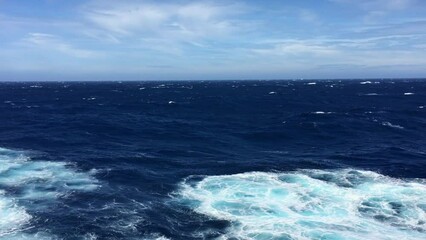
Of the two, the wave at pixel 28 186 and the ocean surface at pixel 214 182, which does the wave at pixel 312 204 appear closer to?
the ocean surface at pixel 214 182

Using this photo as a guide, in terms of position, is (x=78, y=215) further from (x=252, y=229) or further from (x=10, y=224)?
(x=252, y=229)

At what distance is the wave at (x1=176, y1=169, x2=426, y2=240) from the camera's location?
119ft

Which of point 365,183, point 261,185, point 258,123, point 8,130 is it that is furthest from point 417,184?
point 8,130

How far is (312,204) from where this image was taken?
42.7 meters

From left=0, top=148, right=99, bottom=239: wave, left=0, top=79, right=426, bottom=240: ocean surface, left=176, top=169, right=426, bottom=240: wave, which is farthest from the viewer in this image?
left=0, top=148, right=99, bottom=239: wave

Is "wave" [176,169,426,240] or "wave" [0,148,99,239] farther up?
"wave" [0,148,99,239]

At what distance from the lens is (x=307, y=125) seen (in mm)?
98250

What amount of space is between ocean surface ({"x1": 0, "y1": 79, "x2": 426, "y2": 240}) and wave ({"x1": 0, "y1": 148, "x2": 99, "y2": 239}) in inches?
5.1

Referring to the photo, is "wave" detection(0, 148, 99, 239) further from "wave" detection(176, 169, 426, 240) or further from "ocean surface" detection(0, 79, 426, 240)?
"wave" detection(176, 169, 426, 240)

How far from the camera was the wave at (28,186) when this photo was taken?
122 ft

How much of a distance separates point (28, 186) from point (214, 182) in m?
22.8

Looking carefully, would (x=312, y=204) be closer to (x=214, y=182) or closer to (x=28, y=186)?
(x=214, y=182)

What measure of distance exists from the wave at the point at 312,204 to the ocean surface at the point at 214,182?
0.42 feet

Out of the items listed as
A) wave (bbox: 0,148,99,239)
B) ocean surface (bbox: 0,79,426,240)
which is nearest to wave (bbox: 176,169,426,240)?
ocean surface (bbox: 0,79,426,240)
